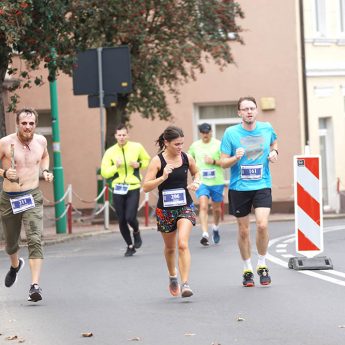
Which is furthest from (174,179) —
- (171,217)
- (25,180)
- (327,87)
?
(327,87)

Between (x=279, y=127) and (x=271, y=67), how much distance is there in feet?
5.15

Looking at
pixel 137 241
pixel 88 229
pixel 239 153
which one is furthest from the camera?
pixel 88 229

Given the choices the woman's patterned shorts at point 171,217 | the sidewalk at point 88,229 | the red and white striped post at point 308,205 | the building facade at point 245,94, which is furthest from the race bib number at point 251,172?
the building facade at point 245,94

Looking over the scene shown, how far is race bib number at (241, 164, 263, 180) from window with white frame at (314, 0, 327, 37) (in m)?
23.5

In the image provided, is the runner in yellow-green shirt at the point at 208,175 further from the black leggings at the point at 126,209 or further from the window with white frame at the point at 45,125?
the window with white frame at the point at 45,125

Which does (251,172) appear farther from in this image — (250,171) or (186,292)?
(186,292)

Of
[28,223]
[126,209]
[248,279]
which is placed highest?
[28,223]

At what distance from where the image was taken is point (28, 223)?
504 inches

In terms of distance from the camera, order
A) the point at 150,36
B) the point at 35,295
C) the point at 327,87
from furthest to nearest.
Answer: the point at 327,87, the point at 150,36, the point at 35,295

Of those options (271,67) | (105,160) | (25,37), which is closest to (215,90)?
(271,67)

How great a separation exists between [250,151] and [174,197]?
4.01ft

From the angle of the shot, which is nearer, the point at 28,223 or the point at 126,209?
the point at 28,223

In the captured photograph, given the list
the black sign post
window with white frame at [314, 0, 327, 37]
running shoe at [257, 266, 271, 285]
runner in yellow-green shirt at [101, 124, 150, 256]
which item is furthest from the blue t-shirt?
window with white frame at [314, 0, 327, 37]

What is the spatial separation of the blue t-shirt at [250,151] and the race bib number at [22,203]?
1995 millimetres
